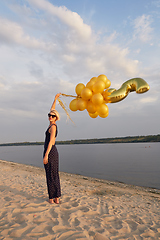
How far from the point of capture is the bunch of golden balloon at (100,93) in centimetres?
398

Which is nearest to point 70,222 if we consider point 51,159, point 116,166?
point 51,159

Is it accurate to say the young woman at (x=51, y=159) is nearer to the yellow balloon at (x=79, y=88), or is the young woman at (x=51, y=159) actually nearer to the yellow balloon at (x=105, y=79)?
the yellow balloon at (x=79, y=88)

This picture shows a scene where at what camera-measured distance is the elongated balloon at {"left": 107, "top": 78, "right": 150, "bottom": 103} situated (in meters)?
3.83

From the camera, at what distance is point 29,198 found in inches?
190

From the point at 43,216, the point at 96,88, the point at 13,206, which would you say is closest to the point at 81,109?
the point at 96,88

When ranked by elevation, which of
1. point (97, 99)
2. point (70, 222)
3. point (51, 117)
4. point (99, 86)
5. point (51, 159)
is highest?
point (99, 86)

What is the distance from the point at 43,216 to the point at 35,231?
59 centimetres

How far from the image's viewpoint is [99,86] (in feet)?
13.4

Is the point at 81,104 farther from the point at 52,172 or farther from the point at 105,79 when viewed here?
the point at 52,172

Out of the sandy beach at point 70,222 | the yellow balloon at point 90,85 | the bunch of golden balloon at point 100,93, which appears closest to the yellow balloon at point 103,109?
the bunch of golden balloon at point 100,93

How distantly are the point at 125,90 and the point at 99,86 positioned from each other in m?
0.65

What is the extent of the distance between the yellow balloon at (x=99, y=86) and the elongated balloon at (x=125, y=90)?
0.24 meters

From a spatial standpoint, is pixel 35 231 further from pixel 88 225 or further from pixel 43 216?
pixel 88 225

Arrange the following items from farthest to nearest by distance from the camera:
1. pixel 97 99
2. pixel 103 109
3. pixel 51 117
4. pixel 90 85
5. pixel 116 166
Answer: pixel 116 166 → pixel 90 85 → pixel 51 117 → pixel 103 109 → pixel 97 99
